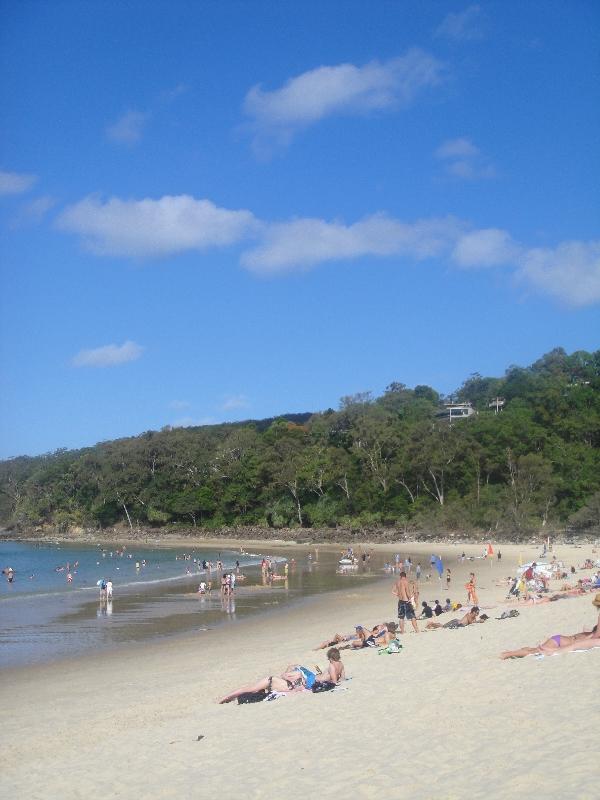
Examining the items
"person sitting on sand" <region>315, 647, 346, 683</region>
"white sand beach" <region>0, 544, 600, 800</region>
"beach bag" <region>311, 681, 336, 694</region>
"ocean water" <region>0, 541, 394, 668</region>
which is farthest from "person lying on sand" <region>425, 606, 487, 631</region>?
"ocean water" <region>0, 541, 394, 668</region>

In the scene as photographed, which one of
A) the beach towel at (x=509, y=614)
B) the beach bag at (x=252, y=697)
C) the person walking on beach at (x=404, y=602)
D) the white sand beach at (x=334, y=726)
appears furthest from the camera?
the beach towel at (x=509, y=614)

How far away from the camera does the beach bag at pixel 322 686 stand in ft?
33.8

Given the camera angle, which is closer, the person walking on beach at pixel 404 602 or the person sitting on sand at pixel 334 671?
the person sitting on sand at pixel 334 671

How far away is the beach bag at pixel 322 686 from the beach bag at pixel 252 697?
704mm

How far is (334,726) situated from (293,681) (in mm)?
2225

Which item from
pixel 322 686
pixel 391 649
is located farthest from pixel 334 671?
pixel 391 649

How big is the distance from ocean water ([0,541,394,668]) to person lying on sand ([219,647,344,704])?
793 cm

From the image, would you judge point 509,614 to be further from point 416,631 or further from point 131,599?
point 131,599

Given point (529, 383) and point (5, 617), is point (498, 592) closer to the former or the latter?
point (5, 617)

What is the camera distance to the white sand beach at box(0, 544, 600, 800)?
646 centimetres

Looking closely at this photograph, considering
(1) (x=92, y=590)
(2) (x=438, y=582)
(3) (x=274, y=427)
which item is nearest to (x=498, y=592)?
(2) (x=438, y=582)

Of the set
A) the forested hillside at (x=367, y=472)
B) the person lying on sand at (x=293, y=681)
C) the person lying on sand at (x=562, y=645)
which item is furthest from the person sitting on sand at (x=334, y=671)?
the forested hillside at (x=367, y=472)

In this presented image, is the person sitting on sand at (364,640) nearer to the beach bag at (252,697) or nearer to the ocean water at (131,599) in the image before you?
the beach bag at (252,697)

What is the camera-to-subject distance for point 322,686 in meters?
10.4
